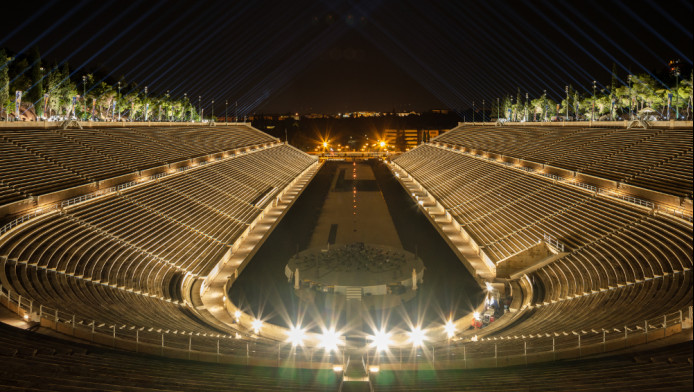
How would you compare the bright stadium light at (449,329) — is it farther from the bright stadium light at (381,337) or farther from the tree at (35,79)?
the tree at (35,79)

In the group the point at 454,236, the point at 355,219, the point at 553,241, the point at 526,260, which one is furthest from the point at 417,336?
the point at 355,219

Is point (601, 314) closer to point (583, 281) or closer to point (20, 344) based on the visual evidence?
point (583, 281)

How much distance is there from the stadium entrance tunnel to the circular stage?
251mm

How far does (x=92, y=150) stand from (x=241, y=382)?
23502 millimetres

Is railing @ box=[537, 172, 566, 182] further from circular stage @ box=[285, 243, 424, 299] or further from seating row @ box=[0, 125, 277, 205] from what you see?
seating row @ box=[0, 125, 277, 205]

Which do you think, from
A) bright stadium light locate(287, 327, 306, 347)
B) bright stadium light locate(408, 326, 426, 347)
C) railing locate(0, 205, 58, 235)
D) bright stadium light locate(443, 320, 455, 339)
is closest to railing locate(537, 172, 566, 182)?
bright stadium light locate(443, 320, 455, 339)

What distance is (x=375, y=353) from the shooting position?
10445 millimetres

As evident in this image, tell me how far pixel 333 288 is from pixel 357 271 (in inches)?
57.7

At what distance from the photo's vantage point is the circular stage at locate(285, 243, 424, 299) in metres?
17.1

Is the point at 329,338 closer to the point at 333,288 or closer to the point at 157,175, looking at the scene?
the point at 333,288

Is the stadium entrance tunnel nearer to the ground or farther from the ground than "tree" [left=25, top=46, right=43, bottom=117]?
nearer to the ground

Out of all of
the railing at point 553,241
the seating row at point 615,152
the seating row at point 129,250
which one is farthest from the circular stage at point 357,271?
the seating row at point 615,152

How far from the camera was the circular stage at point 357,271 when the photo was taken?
1714 cm

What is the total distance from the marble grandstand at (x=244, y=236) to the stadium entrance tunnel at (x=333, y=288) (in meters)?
1.13
